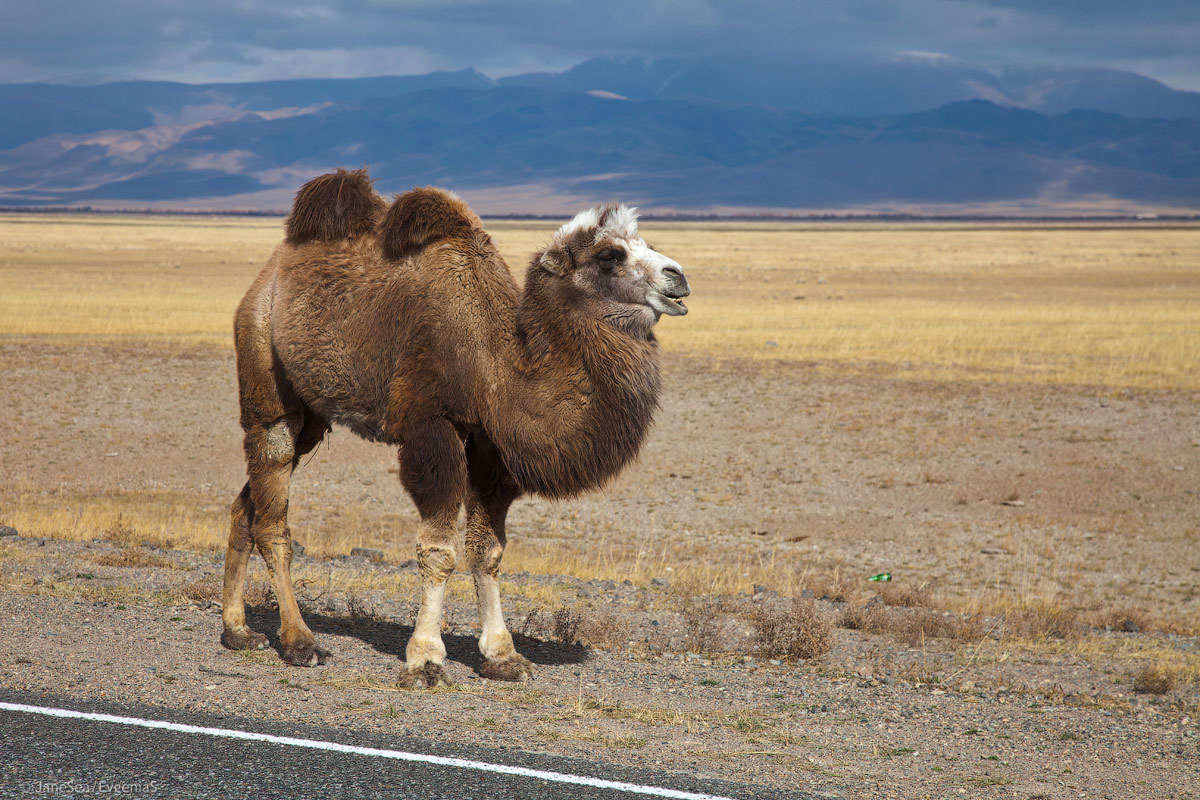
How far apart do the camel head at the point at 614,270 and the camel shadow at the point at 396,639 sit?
223cm

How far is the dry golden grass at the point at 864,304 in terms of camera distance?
28.2 metres

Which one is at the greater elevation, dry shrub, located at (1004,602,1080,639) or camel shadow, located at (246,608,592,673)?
camel shadow, located at (246,608,592,673)

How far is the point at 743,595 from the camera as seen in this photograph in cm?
973

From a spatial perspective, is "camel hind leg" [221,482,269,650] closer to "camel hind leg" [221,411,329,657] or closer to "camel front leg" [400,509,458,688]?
"camel hind leg" [221,411,329,657]

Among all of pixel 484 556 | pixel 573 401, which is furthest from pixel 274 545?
pixel 573 401

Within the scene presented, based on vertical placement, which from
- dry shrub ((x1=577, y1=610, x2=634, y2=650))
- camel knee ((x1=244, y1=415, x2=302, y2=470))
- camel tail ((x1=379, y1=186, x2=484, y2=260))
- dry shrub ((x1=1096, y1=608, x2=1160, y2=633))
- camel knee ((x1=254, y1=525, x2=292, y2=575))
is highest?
camel tail ((x1=379, y1=186, x2=484, y2=260))

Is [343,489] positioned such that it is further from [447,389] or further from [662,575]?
[447,389]

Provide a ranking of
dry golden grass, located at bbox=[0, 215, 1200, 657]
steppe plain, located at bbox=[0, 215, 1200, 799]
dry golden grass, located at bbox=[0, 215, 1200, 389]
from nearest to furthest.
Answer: steppe plain, located at bbox=[0, 215, 1200, 799]
dry golden grass, located at bbox=[0, 215, 1200, 657]
dry golden grass, located at bbox=[0, 215, 1200, 389]

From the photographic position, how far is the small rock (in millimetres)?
10570

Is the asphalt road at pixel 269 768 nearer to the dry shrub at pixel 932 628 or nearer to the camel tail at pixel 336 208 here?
the camel tail at pixel 336 208

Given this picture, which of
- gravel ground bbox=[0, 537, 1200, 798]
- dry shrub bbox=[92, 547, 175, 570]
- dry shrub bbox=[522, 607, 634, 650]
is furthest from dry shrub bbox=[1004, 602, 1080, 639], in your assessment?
dry shrub bbox=[92, 547, 175, 570]

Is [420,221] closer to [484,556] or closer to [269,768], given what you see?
[484,556]

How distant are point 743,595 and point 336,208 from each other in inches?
186

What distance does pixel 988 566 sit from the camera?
12.1 metres
